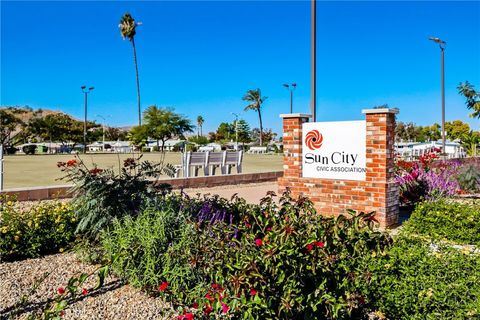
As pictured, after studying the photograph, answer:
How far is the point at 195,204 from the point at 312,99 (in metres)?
7.05

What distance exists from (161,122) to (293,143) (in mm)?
56390

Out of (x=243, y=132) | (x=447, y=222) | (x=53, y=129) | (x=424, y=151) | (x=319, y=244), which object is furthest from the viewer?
(x=243, y=132)

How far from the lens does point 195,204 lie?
5047mm

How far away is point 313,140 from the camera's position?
8141mm

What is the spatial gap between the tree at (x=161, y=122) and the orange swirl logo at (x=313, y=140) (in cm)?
5398

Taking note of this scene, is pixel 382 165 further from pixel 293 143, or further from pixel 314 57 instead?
pixel 314 57

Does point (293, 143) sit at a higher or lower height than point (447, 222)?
higher

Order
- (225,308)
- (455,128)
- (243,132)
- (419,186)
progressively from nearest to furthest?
(225,308), (419,186), (455,128), (243,132)

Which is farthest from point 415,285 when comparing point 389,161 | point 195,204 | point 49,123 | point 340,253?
point 49,123

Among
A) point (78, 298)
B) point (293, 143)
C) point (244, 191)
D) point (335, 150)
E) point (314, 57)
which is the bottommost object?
point (78, 298)

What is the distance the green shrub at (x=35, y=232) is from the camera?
482 centimetres

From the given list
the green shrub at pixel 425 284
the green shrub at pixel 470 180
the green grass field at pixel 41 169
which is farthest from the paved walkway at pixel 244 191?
the green shrub at pixel 425 284

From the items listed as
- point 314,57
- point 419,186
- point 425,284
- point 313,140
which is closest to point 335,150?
point 313,140

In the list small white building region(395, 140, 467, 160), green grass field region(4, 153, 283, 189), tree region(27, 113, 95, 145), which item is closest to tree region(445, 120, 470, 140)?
small white building region(395, 140, 467, 160)
